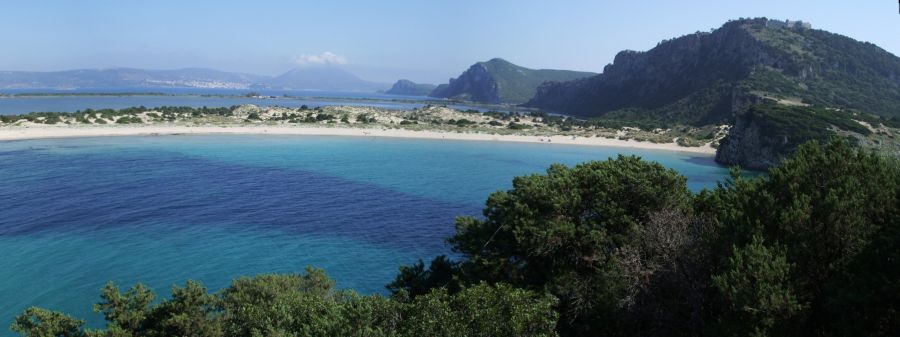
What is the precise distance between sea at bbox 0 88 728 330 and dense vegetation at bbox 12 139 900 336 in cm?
777

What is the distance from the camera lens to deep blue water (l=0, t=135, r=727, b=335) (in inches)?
922

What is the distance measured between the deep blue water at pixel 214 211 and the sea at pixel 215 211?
0.10 metres

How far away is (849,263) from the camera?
35.2 ft

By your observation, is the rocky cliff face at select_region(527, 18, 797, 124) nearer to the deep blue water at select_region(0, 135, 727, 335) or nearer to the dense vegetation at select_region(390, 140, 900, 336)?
the deep blue water at select_region(0, 135, 727, 335)

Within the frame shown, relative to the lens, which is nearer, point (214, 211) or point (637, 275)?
point (637, 275)

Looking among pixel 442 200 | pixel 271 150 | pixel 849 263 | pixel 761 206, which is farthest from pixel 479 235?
pixel 271 150

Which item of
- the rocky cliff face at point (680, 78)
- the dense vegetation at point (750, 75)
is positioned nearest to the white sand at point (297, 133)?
the dense vegetation at point (750, 75)

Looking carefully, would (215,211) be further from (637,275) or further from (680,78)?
(680,78)

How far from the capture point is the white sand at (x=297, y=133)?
71.2m

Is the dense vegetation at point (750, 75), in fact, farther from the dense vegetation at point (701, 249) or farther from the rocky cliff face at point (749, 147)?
the dense vegetation at point (701, 249)

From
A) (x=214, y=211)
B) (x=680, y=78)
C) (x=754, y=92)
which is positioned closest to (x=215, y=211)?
(x=214, y=211)

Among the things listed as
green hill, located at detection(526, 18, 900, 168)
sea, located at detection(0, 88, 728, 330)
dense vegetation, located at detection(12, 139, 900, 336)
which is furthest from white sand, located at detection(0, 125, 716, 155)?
dense vegetation, located at detection(12, 139, 900, 336)

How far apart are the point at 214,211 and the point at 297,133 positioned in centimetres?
5096

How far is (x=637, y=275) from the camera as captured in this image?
1294 cm
